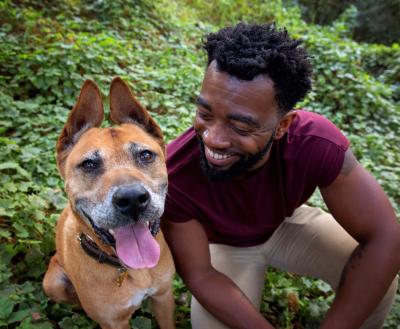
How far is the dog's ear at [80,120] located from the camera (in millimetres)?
2404

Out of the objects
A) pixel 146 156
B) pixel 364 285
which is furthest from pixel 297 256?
pixel 146 156

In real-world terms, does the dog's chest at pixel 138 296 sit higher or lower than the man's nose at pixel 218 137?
lower

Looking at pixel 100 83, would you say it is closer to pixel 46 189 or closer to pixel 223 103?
pixel 46 189

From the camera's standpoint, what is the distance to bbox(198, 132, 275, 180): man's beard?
7.61 ft

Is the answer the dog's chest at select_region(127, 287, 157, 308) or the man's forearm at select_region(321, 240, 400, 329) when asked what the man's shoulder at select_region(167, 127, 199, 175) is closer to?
the dog's chest at select_region(127, 287, 157, 308)

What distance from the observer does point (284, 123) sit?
7.74 feet

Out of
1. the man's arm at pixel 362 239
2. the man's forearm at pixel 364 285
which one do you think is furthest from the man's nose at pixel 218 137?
the man's forearm at pixel 364 285

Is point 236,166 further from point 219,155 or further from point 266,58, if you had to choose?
point 266,58

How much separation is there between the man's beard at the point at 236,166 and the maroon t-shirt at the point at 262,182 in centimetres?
10

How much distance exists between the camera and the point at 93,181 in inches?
87.0

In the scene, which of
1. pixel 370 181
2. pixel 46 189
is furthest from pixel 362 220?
pixel 46 189

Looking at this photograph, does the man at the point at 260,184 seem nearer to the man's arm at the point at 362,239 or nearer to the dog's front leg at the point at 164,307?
the man's arm at the point at 362,239

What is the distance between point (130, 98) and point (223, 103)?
723 mm

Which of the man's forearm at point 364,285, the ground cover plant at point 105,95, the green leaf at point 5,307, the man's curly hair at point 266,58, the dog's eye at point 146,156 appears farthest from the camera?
the ground cover plant at point 105,95
